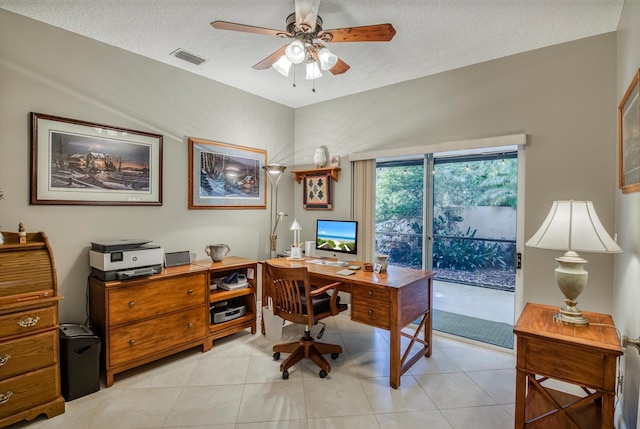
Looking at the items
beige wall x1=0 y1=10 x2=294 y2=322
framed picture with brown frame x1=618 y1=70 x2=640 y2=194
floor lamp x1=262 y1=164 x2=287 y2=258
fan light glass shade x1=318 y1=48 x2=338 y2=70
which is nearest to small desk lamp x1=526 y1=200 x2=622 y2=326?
framed picture with brown frame x1=618 y1=70 x2=640 y2=194

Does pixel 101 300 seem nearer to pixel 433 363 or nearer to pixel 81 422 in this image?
pixel 81 422

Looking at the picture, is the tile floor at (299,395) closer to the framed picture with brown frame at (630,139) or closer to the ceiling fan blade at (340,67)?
the framed picture with brown frame at (630,139)

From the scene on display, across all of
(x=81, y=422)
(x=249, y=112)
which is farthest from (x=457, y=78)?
(x=81, y=422)

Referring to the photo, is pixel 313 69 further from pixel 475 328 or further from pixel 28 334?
pixel 475 328

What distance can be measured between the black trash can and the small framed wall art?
2678 mm

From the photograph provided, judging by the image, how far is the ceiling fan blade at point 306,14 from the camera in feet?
5.92

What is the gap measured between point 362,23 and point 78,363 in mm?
3192

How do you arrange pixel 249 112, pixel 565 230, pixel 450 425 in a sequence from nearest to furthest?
pixel 565 230
pixel 450 425
pixel 249 112

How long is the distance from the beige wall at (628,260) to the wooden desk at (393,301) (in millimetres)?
1257

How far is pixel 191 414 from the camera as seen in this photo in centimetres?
207

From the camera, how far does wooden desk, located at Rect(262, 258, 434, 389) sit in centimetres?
240

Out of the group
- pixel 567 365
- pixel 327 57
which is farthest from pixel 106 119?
pixel 567 365

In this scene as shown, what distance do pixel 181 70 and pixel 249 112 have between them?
88cm

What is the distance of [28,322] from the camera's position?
6.49 feet
